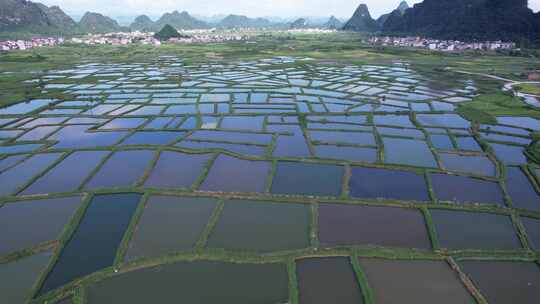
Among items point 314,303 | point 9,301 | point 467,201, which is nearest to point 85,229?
point 9,301

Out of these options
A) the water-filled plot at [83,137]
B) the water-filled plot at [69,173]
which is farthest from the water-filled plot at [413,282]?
the water-filled plot at [83,137]

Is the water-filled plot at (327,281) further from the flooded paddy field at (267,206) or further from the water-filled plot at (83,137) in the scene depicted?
the water-filled plot at (83,137)

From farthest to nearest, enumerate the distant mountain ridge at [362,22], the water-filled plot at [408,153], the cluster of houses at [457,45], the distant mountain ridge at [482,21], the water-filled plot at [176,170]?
1. the distant mountain ridge at [362,22]
2. the distant mountain ridge at [482,21]
3. the cluster of houses at [457,45]
4. the water-filled plot at [408,153]
5. the water-filled plot at [176,170]

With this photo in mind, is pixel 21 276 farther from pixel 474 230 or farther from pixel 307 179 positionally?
pixel 474 230

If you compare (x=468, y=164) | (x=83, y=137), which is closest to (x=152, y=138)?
(x=83, y=137)

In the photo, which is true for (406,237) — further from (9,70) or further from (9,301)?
(9,70)

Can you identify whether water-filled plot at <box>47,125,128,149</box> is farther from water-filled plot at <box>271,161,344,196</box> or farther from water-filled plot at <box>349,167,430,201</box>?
water-filled plot at <box>349,167,430,201</box>

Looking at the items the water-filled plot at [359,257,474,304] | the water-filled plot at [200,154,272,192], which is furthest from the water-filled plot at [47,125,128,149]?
the water-filled plot at [359,257,474,304]
